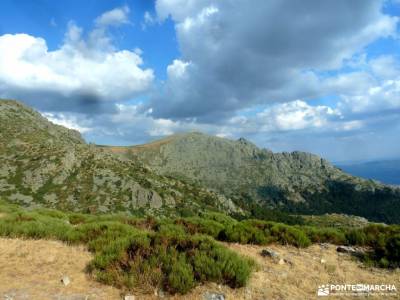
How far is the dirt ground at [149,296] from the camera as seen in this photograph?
8562mm

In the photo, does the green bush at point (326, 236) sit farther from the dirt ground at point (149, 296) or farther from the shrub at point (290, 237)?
the dirt ground at point (149, 296)

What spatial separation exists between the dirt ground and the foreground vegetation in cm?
38

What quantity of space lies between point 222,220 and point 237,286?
12.9m

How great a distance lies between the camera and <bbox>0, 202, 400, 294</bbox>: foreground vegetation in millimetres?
9031

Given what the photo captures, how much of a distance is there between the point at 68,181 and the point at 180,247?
157 metres

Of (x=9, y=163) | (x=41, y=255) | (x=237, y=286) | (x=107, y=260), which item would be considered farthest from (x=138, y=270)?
(x=9, y=163)

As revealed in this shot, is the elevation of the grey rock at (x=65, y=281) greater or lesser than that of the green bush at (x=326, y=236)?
lesser

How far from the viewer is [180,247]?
11.2 meters
